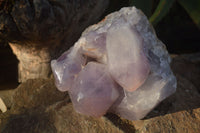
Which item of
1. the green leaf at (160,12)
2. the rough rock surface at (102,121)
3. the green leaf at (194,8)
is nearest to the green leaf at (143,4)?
the green leaf at (160,12)

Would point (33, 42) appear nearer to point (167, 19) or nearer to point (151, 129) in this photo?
point (151, 129)

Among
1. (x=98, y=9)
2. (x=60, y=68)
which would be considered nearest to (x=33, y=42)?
(x=60, y=68)

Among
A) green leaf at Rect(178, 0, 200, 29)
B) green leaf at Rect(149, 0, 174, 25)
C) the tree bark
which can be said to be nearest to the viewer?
the tree bark

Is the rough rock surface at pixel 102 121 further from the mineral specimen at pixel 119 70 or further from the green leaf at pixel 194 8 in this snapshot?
the green leaf at pixel 194 8

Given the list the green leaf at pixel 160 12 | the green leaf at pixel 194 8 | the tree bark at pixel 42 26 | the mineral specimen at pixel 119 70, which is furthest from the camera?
the green leaf at pixel 194 8

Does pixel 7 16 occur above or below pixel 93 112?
above

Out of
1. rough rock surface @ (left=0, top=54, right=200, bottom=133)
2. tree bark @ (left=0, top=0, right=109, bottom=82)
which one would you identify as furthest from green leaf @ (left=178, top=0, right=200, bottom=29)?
rough rock surface @ (left=0, top=54, right=200, bottom=133)

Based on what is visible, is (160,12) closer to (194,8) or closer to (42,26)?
(194,8)

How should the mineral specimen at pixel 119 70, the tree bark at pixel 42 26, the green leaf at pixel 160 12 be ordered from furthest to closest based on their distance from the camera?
the green leaf at pixel 160 12 < the tree bark at pixel 42 26 < the mineral specimen at pixel 119 70

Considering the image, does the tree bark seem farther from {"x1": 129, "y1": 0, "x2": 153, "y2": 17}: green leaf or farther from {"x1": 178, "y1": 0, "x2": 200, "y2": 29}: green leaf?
{"x1": 178, "y1": 0, "x2": 200, "y2": 29}: green leaf
